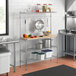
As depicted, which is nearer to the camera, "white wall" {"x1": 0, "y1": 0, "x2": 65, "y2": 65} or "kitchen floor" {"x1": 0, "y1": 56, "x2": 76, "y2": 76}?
"kitchen floor" {"x1": 0, "y1": 56, "x2": 76, "y2": 76}

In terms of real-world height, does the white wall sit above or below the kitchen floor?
above

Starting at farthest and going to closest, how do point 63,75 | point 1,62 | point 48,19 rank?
point 48,19
point 1,62
point 63,75

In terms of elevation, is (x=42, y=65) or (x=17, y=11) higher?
(x=17, y=11)

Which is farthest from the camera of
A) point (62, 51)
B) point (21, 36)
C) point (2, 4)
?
point (62, 51)

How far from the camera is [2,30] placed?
174 inches

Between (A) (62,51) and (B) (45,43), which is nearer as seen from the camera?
(B) (45,43)

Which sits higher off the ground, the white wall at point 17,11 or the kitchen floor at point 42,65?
the white wall at point 17,11

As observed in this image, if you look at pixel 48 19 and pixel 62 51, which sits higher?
pixel 48 19

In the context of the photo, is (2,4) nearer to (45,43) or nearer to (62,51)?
(45,43)

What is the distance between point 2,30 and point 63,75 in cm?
320

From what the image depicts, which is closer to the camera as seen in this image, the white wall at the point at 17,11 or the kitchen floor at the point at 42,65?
the kitchen floor at the point at 42,65

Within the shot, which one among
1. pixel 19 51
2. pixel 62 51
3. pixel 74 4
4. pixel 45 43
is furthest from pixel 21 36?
pixel 74 4

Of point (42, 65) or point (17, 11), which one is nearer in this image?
point (17, 11)

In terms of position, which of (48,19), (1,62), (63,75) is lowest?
(1,62)
